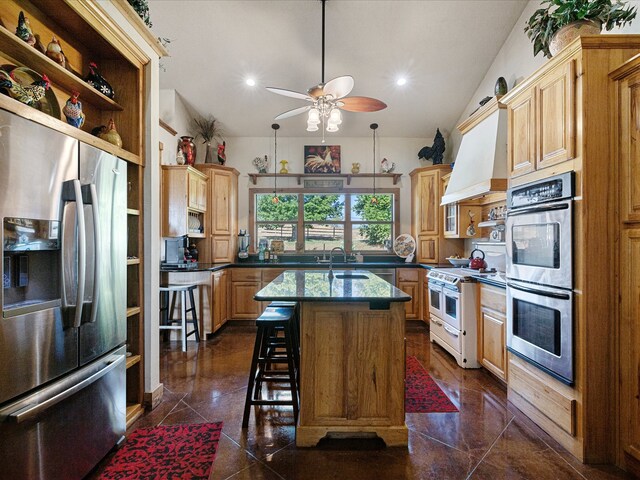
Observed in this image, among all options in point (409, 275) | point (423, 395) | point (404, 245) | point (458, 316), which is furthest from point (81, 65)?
point (404, 245)

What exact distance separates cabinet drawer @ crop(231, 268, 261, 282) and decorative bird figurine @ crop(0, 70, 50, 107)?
3.34 meters

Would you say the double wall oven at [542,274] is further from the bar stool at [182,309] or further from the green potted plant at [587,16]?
the bar stool at [182,309]

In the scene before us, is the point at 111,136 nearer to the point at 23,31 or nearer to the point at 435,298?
the point at 23,31

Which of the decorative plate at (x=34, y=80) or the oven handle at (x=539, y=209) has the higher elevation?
the decorative plate at (x=34, y=80)

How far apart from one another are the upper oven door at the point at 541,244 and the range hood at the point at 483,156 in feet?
2.31

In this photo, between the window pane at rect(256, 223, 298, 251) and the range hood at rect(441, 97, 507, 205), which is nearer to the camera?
the range hood at rect(441, 97, 507, 205)

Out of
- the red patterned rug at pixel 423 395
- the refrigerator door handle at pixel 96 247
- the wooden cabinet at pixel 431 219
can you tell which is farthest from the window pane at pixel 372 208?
the refrigerator door handle at pixel 96 247

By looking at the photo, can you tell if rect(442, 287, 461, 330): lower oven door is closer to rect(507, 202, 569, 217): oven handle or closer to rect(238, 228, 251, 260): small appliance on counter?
rect(507, 202, 569, 217): oven handle

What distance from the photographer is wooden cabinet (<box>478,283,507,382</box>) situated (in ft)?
8.96

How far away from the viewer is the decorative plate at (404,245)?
5219mm

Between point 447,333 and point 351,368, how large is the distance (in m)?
1.94

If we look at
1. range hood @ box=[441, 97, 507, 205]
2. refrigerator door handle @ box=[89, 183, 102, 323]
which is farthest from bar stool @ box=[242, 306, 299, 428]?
range hood @ box=[441, 97, 507, 205]

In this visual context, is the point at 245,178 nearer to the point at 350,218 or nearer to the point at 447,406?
the point at 350,218

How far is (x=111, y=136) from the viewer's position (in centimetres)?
214
